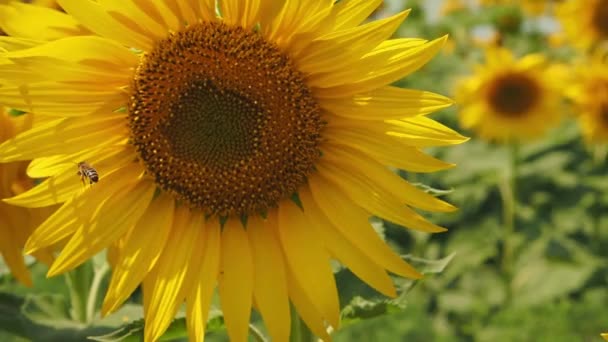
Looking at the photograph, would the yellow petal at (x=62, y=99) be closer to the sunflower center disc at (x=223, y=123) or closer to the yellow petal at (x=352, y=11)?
the sunflower center disc at (x=223, y=123)

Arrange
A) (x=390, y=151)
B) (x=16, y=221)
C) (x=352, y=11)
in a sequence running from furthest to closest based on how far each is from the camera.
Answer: (x=16, y=221), (x=390, y=151), (x=352, y=11)

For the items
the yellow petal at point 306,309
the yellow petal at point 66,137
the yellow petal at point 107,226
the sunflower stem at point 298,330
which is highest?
the yellow petal at point 66,137

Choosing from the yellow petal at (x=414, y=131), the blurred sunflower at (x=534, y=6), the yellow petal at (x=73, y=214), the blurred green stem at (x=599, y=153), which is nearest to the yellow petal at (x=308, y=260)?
the yellow petal at (x=414, y=131)

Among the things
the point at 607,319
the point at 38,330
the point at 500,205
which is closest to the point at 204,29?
the point at 38,330

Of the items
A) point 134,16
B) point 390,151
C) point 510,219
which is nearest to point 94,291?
point 134,16

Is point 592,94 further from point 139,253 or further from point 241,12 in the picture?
point 139,253

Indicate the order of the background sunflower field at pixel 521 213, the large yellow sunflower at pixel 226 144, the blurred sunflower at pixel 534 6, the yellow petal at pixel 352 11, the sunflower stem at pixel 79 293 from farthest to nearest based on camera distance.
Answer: the blurred sunflower at pixel 534 6 < the background sunflower field at pixel 521 213 < the sunflower stem at pixel 79 293 < the large yellow sunflower at pixel 226 144 < the yellow petal at pixel 352 11
